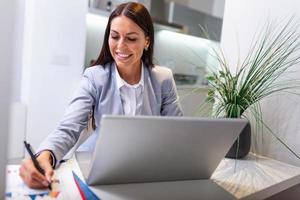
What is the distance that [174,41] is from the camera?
10.9ft

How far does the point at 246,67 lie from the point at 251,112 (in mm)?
208

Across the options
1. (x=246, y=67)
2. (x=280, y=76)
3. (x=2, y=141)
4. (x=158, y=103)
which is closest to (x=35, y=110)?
(x=158, y=103)

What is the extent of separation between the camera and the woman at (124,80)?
3.64ft

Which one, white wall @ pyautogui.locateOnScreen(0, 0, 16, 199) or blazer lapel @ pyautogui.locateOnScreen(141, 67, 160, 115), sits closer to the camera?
white wall @ pyautogui.locateOnScreen(0, 0, 16, 199)

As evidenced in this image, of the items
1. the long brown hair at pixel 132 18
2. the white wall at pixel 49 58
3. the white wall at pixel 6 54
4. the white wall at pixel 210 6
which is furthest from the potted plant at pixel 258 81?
the white wall at pixel 210 6

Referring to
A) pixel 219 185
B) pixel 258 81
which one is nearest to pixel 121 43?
pixel 258 81

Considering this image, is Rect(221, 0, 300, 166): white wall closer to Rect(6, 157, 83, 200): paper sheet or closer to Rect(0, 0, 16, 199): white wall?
Rect(6, 157, 83, 200): paper sheet

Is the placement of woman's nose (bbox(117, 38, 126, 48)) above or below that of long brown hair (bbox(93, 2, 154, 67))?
below

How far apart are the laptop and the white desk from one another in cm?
3

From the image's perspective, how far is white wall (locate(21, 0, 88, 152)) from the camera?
6.68 feet

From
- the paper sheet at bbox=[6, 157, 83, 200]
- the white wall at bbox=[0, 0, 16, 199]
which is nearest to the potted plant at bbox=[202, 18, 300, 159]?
the paper sheet at bbox=[6, 157, 83, 200]

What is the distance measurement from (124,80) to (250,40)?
2.03ft

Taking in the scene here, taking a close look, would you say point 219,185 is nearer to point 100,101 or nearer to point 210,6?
point 100,101

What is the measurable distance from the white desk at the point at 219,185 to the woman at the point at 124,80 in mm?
256
